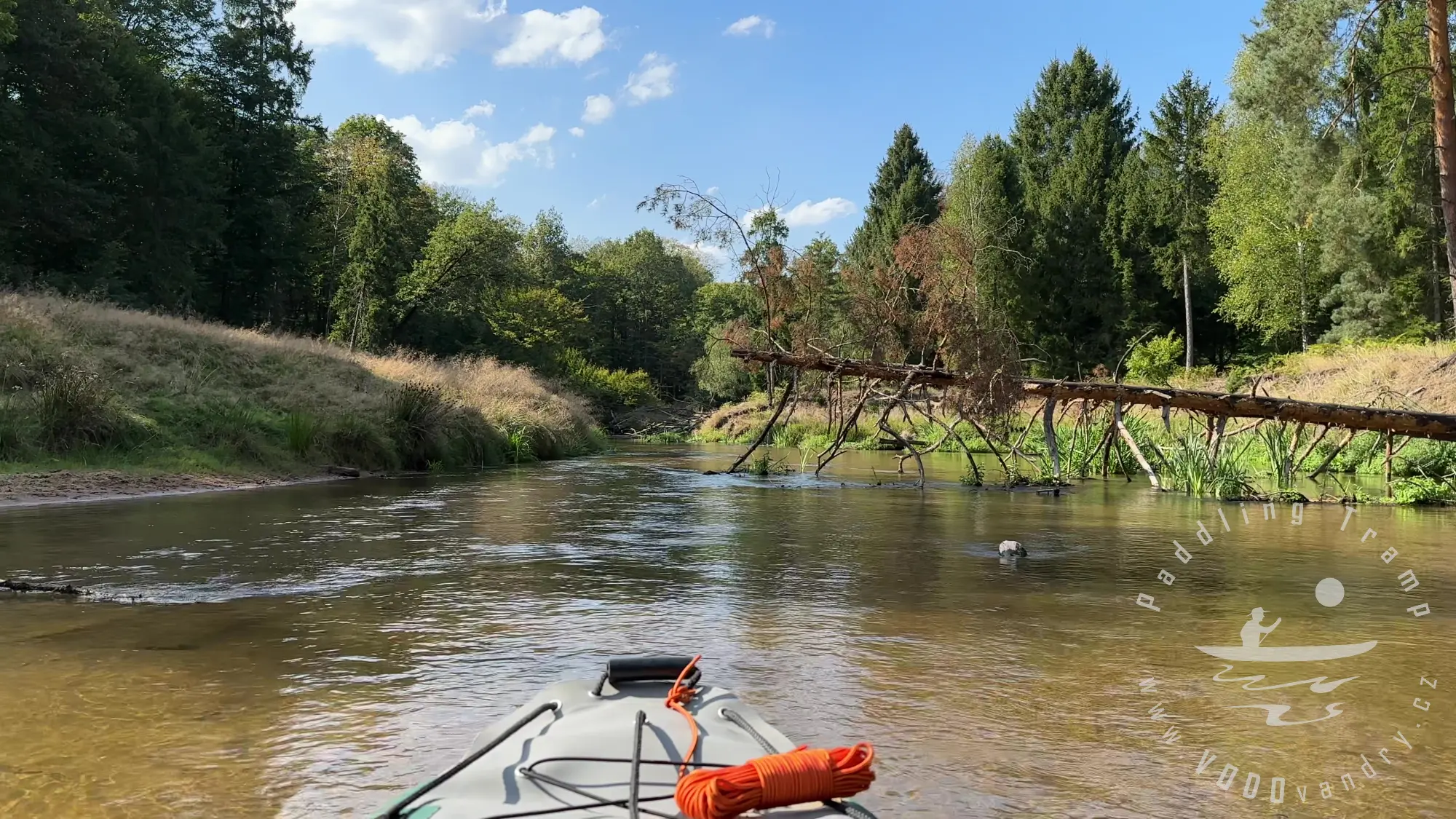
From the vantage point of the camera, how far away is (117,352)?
→ 15.3 meters

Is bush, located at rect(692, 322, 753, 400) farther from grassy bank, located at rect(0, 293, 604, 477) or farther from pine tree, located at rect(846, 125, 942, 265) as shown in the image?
grassy bank, located at rect(0, 293, 604, 477)

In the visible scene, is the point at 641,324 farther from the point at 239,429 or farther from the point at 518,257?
the point at 239,429

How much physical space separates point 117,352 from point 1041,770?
664 inches

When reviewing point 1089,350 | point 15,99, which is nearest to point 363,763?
point 15,99

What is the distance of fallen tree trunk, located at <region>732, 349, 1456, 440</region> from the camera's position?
9170 mm

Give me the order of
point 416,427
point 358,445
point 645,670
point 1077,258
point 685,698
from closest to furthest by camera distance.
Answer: point 685,698 < point 645,670 < point 358,445 < point 416,427 < point 1077,258

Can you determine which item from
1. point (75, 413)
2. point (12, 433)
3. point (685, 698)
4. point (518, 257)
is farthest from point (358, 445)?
point (518, 257)

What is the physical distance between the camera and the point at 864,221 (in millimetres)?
50531

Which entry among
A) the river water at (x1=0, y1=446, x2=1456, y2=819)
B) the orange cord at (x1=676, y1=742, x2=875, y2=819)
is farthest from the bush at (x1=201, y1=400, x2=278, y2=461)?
the orange cord at (x1=676, y1=742, x2=875, y2=819)

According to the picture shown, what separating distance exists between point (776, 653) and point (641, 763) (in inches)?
96.8

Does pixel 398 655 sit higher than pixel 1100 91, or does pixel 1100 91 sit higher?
pixel 1100 91

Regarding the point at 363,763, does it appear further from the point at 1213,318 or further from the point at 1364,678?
the point at 1213,318

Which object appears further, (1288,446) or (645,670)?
(1288,446)

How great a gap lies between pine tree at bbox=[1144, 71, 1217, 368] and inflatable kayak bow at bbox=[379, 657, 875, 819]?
37781 mm
